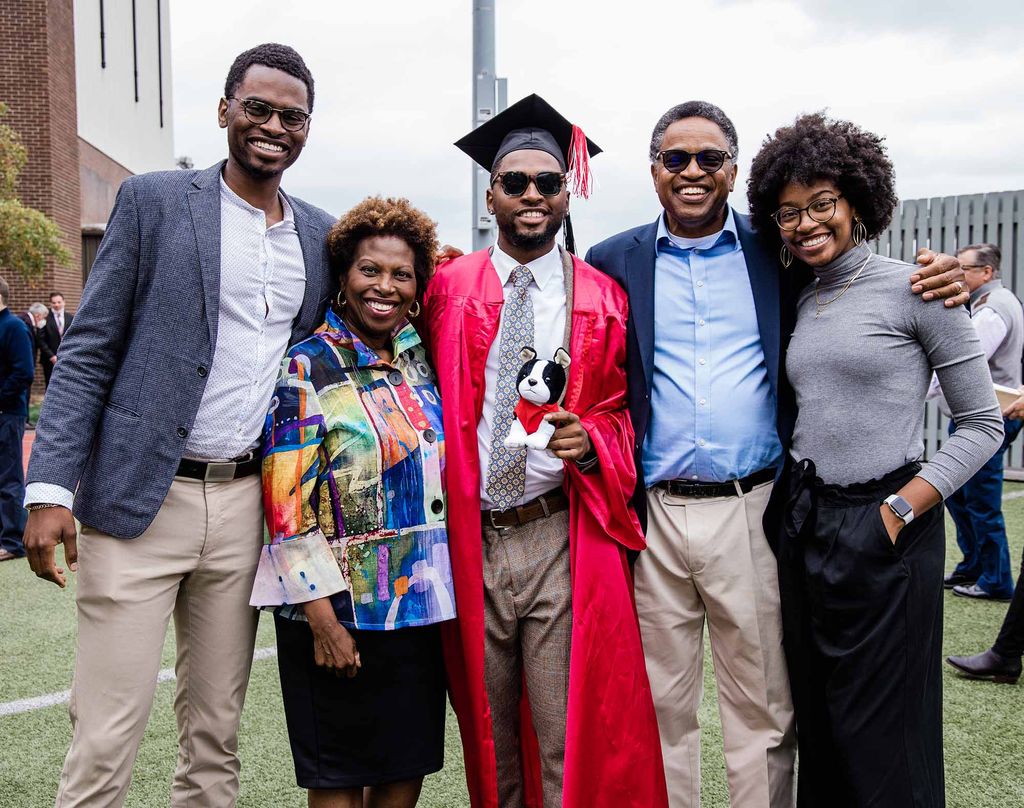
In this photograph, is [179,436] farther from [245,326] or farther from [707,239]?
[707,239]

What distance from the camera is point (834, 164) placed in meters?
2.79

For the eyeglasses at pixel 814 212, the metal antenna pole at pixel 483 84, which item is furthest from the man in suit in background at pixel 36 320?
the eyeglasses at pixel 814 212

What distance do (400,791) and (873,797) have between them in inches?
52.7

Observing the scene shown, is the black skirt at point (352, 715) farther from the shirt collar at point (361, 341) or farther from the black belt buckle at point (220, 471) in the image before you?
the shirt collar at point (361, 341)

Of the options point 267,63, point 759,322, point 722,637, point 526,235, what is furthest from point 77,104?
point 722,637

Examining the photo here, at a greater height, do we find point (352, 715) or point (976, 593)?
point (352, 715)

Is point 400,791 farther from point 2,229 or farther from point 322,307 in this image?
point 2,229

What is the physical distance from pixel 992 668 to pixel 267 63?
413cm

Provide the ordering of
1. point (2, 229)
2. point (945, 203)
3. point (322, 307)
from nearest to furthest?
point (322, 307), point (945, 203), point (2, 229)

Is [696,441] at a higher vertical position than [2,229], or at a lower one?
lower

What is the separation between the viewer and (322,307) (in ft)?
9.36

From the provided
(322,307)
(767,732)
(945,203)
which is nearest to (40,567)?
(322,307)

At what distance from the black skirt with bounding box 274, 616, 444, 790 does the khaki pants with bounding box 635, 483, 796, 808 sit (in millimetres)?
839

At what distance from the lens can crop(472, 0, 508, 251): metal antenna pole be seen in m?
7.05
